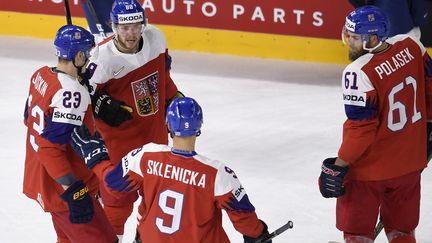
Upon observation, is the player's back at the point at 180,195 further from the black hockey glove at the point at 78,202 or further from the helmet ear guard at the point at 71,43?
the helmet ear guard at the point at 71,43

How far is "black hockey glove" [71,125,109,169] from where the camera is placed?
440 cm

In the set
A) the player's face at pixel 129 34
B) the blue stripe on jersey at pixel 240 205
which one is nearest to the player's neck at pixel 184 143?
the blue stripe on jersey at pixel 240 205

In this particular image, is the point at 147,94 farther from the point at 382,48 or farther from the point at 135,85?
the point at 382,48

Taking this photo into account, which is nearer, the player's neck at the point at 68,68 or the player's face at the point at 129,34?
the player's neck at the point at 68,68

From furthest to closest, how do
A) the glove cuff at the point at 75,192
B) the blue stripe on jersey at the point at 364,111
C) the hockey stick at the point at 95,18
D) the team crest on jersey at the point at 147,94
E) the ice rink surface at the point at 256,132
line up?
1. the hockey stick at the point at 95,18
2. the ice rink surface at the point at 256,132
3. the team crest on jersey at the point at 147,94
4. the blue stripe on jersey at the point at 364,111
5. the glove cuff at the point at 75,192

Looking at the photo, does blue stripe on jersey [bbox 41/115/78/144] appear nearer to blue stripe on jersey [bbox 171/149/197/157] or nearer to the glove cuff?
the glove cuff

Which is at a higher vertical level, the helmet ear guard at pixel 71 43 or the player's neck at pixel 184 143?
the helmet ear guard at pixel 71 43

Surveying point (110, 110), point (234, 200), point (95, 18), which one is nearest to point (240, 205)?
point (234, 200)

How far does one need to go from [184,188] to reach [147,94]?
4.83 ft

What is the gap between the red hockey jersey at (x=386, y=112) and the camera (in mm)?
4641

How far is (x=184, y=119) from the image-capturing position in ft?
13.1

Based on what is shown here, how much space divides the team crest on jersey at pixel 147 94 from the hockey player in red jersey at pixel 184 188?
123cm

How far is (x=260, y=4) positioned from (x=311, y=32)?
19.5 inches

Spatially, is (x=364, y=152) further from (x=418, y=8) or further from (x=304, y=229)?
(x=418, y=8)
